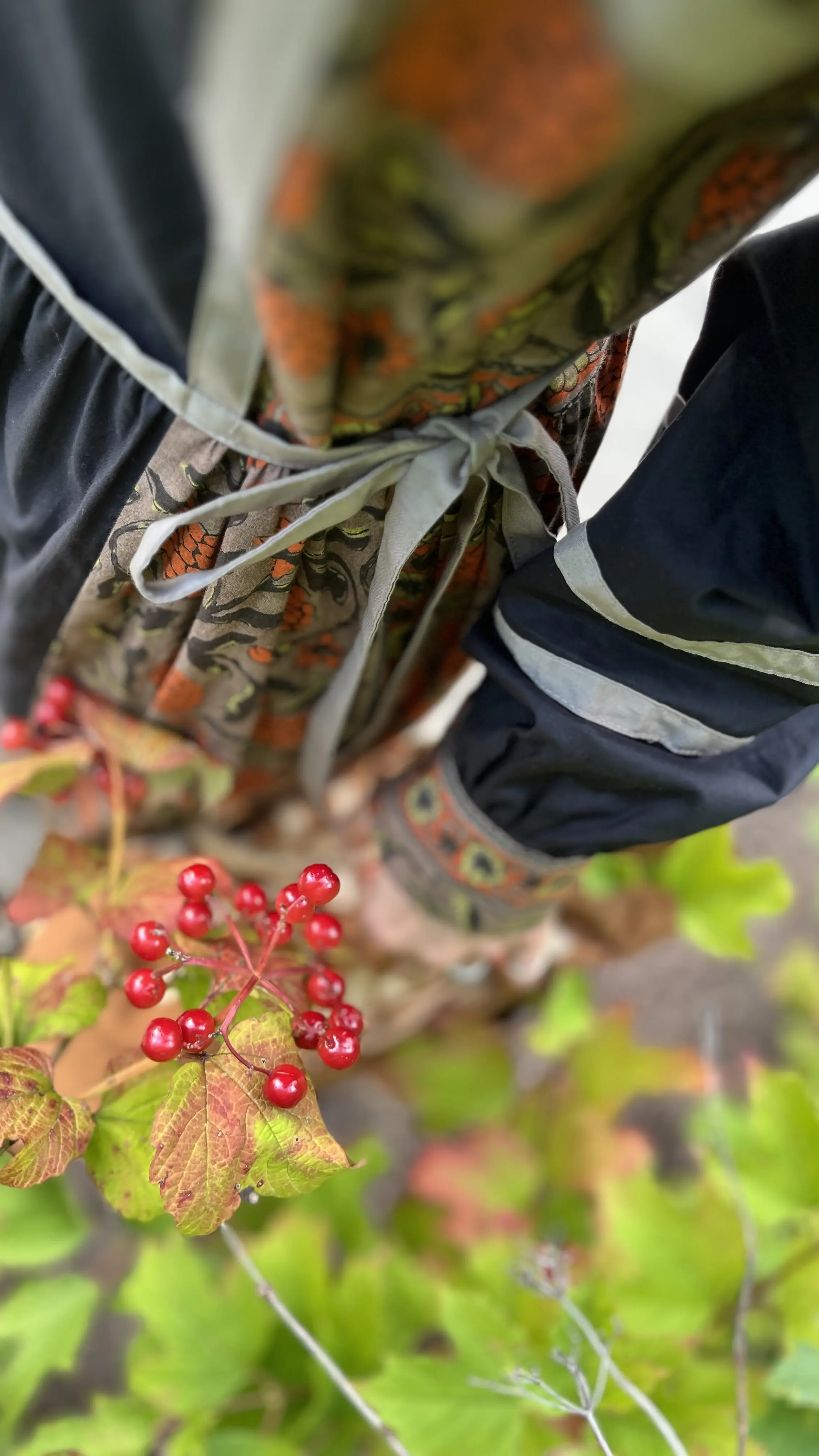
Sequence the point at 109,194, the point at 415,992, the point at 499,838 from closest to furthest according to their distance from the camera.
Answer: the point at 109,194 < the point at 499,838 < the point at 415,992

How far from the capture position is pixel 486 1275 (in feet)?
2.43

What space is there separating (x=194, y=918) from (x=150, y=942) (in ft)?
0.13

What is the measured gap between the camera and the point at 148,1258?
2.30 ft

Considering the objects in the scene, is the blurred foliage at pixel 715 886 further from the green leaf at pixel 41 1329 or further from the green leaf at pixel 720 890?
the green leaf at pixel 41 1329

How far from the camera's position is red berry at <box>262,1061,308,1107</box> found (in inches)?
16.6

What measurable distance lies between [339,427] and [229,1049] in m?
0.31

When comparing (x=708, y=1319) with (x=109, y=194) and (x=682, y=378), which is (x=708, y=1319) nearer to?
(x=682, y=378)

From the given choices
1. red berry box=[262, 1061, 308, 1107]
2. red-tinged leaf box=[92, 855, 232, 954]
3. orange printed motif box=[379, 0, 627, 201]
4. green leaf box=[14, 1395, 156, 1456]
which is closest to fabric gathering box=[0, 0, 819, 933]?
orange printed motif box=[379, 0, 627, 201]

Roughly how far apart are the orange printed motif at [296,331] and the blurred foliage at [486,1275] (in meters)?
0.38

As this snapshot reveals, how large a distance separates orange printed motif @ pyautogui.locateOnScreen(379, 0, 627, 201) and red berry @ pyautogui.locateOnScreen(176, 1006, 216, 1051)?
14.9 inches

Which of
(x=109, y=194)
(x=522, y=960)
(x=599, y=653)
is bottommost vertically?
(x=522, y=960)

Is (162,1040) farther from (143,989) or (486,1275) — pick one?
(486,1275)

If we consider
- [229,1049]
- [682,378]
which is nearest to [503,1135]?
[229,1049]

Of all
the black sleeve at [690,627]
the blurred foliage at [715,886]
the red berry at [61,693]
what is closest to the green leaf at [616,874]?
the blurred foliage at [715,886]
